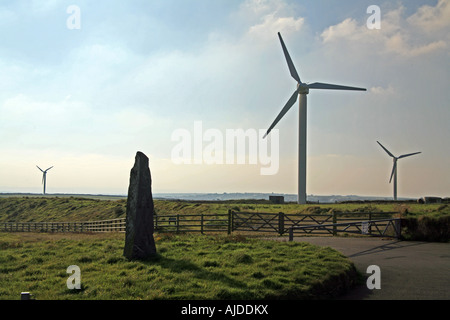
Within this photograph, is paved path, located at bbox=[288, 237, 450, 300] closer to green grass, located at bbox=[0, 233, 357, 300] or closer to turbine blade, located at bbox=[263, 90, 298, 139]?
green grass, located at bbox=[0, 233, 357, 300]

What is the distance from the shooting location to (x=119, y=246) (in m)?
14.9

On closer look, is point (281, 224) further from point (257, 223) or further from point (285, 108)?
point (285, 108)

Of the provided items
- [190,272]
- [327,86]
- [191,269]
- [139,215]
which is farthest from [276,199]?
[190,272]

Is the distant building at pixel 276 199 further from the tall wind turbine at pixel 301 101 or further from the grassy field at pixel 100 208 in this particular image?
the tall wind turbine at pixel 301 101

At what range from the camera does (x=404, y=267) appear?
1233cm

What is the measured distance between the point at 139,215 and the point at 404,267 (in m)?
8.67

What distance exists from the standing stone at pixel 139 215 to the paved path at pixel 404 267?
6.31m

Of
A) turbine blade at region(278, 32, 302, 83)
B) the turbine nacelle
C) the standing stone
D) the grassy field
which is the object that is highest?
turbine blade at region(278, 32, 302, 83)

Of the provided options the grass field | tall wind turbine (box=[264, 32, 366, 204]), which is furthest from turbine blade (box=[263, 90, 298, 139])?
the grass field

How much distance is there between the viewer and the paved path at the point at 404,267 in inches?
362

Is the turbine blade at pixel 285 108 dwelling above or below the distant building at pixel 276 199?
above

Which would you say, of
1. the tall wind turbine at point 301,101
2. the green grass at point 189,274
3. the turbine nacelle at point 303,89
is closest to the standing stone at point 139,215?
the green grass at point 189,274

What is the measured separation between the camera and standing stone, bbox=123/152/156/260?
39.6ft

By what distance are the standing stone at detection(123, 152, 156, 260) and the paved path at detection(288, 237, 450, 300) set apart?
6314 millimetres
